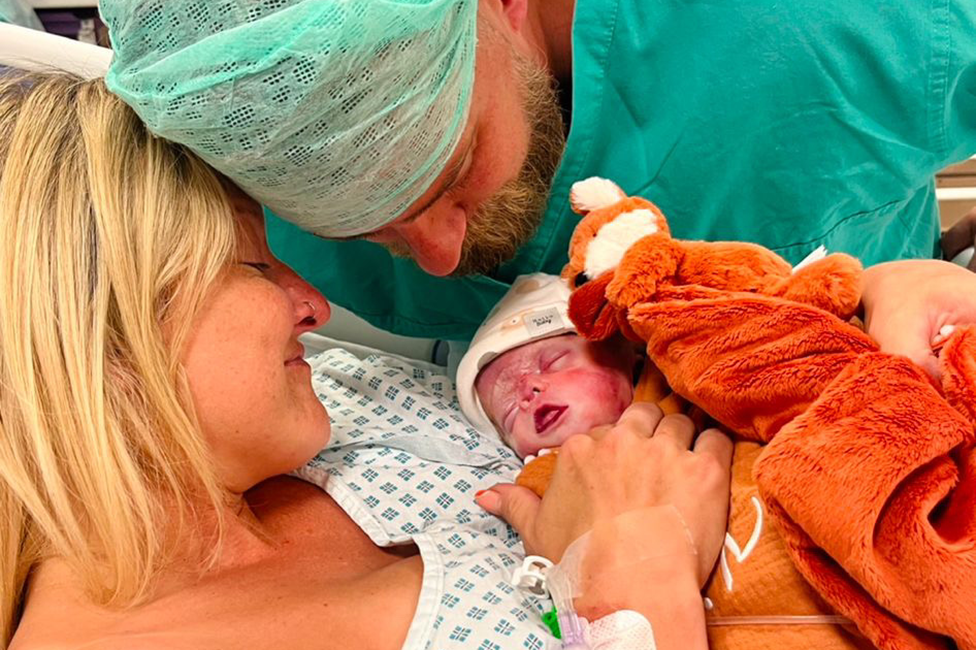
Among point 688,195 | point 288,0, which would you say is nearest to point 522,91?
point 688,195

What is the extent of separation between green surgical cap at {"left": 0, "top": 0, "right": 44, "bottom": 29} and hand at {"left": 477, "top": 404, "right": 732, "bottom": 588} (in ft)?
5.79

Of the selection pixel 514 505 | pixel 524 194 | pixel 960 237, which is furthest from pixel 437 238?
pixel 960 237

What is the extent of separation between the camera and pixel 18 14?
2.05 metres

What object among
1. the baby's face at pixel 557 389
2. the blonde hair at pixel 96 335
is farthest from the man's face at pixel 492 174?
the blonde hair at pixel 96 335

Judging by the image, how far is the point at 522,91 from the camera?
131cm

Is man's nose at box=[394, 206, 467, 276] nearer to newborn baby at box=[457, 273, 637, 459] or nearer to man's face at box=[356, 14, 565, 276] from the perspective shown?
man's face at box=[356, 14, 565, 276]

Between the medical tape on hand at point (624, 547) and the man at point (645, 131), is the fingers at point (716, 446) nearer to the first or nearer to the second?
the medical tape on hand at point (624, 547)

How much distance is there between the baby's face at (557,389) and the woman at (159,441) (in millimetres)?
203

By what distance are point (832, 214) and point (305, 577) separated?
111 cm

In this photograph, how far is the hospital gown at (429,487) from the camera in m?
1.05

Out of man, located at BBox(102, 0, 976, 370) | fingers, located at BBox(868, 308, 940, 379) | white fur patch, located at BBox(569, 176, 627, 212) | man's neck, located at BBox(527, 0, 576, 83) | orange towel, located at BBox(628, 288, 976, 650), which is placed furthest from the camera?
man's neck, located at BBox(527, 0, 576, 83)

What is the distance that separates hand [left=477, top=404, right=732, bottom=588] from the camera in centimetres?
104

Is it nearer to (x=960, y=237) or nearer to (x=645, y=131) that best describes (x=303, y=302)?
(x=645, y=131)

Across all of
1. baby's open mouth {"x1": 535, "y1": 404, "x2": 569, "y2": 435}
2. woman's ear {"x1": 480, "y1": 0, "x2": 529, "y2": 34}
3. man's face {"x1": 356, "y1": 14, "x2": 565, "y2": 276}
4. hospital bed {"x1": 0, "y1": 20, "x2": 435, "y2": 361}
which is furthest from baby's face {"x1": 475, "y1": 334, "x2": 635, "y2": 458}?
hospital bed {"x1": 0, "y1": 20, "x2": 435, "y2": 361}
